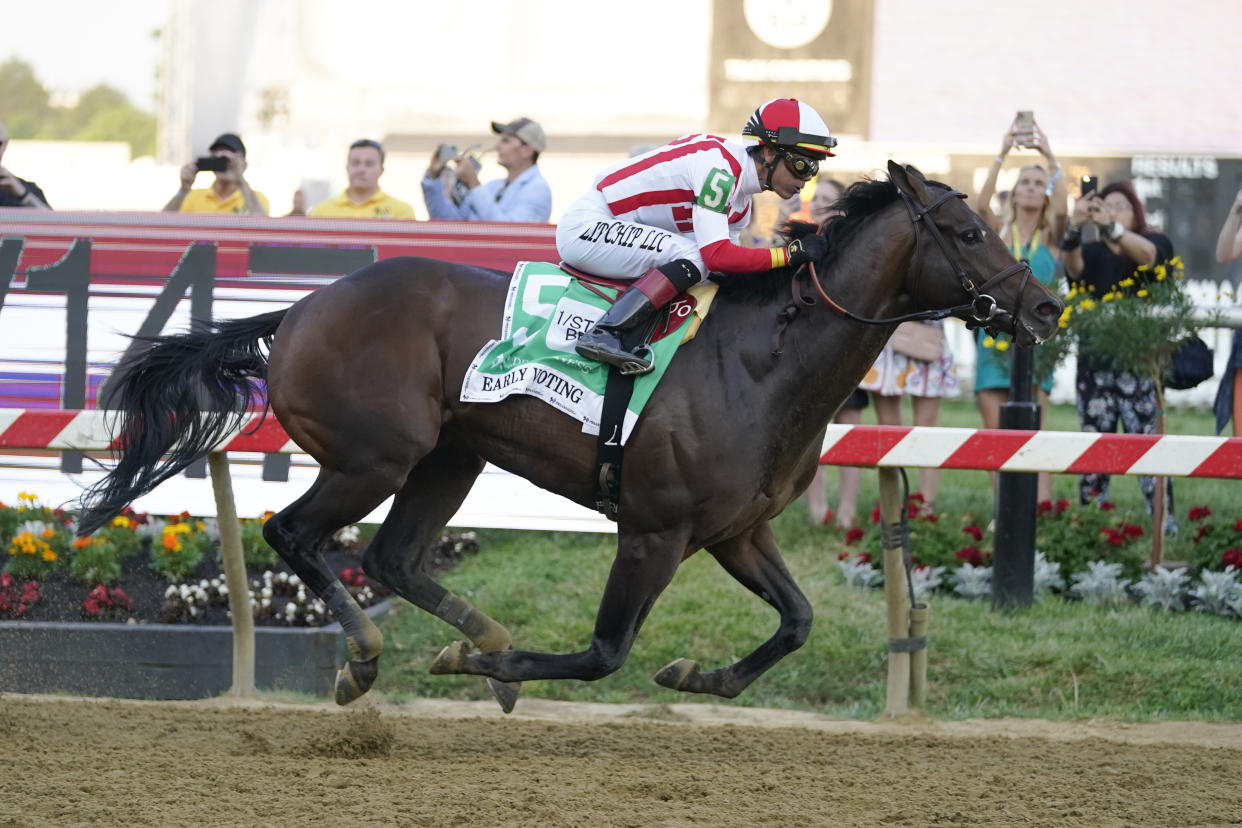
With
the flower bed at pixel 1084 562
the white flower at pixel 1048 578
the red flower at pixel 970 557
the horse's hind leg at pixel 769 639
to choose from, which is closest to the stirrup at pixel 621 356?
the horse's hind leg at pixel 769 639

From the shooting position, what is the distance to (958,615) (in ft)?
23.0

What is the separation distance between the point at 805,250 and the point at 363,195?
160 inches

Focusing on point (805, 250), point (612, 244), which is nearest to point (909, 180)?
point (805, 250)

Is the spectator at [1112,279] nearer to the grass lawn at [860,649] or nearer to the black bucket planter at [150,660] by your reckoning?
the grass lawn at [860,649]

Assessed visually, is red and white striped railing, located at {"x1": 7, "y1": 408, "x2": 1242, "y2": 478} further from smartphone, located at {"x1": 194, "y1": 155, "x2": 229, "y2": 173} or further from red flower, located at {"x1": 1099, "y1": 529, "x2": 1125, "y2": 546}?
smartphone, located at {"x1": 194, "y1": 155, "x2": 229, "y2": 173}

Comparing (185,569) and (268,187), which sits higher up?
(268,187)

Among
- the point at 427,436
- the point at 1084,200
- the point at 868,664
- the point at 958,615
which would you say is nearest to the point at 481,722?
the point at 427,436

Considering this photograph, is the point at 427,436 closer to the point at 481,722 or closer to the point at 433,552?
the point at 481,722

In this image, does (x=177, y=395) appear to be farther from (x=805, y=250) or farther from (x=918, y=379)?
(x=918, y=379)

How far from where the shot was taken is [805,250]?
195 inches

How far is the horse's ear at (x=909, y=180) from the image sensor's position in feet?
16.1

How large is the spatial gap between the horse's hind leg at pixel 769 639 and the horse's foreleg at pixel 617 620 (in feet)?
1.05

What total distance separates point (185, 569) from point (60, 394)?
3.43ft

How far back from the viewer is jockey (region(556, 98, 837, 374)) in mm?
4832
